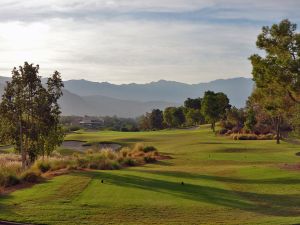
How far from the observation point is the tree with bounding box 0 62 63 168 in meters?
33.1

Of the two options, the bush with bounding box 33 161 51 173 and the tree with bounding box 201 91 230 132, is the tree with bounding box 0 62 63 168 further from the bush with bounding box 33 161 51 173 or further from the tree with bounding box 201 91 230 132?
the tree with bounding box 201 91 230 132

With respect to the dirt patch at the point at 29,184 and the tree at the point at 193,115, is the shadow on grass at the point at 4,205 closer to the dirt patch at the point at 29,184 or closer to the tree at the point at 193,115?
the dirt patch at the point at 29,184

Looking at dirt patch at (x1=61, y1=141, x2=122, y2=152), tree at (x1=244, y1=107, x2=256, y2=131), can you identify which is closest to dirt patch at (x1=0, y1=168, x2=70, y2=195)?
dirt patch at (x1=61, y1=141, x2=122, y2=152)

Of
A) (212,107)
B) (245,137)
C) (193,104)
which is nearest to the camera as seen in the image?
(245,137)

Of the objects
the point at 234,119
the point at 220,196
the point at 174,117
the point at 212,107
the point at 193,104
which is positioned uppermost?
the point at 193,104

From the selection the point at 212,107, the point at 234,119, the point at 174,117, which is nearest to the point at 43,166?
the point at 212,107

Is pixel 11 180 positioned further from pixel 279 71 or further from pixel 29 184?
pixel 279 71

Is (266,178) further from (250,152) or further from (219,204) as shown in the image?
(250,152)

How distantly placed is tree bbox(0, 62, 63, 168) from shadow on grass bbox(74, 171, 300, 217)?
10123 mm

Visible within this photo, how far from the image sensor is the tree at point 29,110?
33.1 m

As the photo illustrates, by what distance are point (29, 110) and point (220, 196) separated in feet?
59.4

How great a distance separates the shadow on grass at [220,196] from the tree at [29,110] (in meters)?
10.1

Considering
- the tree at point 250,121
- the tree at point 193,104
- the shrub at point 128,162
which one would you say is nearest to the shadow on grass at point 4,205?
the shrub at point 128,162

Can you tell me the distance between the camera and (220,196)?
827 inches
